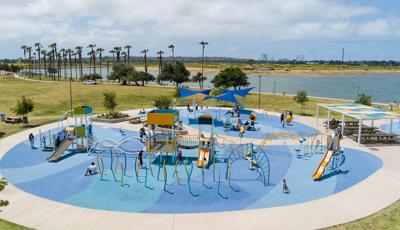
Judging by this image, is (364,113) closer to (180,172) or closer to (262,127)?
(262,127)

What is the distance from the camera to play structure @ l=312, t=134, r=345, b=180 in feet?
71.1

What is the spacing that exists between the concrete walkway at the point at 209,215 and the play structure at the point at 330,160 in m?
2.84

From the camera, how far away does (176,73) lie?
265 feet

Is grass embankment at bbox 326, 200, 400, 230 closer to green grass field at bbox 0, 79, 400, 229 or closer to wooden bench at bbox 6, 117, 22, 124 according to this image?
green grass field at bbox 0, 79, 400, 229

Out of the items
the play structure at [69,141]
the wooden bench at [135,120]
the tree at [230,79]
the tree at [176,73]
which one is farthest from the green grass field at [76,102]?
the tree at [176,73]

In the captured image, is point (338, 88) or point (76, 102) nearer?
point (76, 102)

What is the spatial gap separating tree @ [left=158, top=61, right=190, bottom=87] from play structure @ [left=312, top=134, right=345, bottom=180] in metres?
58.2

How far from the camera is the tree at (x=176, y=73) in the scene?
80.8m

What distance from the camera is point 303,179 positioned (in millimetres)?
21219

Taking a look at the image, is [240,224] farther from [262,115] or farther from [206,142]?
[262,115]

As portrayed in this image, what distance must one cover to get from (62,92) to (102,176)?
4353cm

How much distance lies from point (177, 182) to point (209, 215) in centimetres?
483

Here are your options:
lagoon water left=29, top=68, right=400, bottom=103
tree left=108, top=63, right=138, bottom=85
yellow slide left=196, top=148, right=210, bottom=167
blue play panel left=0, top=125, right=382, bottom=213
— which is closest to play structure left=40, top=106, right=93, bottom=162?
blue play panel left=0, top=125, right=382, bottom=213

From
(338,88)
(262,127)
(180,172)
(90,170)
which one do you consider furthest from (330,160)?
(338,88)
